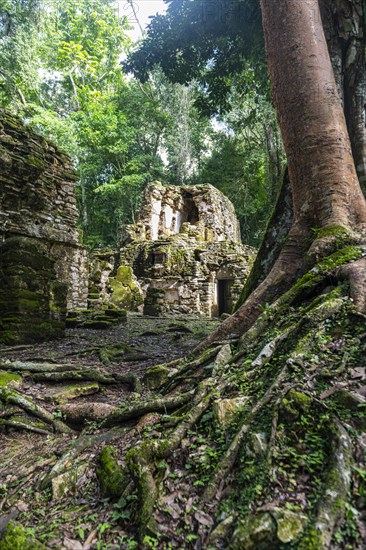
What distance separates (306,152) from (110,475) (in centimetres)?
348

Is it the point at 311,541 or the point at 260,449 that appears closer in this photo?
the point at 311,541

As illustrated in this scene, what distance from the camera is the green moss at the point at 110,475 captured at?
1.54 meters

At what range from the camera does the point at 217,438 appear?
1616 mm

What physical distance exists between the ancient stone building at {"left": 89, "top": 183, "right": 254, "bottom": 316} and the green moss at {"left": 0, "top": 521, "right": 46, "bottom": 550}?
1090cm

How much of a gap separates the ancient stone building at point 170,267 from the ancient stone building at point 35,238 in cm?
277

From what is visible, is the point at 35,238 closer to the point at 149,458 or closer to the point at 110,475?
the point at 110,475

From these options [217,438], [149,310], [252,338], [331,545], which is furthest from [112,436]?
[149,310]

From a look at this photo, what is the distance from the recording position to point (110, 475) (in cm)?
A: 162

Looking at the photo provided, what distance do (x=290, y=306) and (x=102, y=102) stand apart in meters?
28.5

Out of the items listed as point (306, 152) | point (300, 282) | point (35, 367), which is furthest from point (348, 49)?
point (35, 367)

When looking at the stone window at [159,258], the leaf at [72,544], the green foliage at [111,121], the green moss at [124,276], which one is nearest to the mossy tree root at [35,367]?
the leaf at [72,544]

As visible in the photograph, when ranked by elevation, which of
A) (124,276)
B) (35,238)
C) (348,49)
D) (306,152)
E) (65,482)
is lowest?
(65,482)

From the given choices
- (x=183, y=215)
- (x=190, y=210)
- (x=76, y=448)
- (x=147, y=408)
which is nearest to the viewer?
(x=76, y=448)

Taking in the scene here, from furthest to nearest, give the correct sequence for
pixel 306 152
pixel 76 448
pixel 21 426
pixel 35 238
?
1. pixel 35 238
2. pixel 306 152
3. pixel 21 426
4. pixel 76 448
